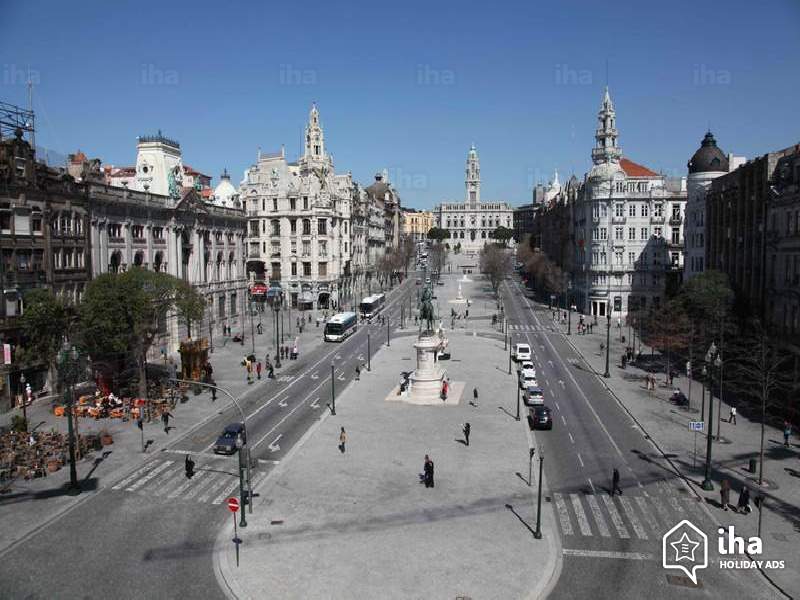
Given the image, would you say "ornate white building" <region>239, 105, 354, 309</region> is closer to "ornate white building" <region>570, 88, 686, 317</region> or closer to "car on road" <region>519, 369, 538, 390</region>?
"ornate white building" <region>570, 88, 686, 317</region>

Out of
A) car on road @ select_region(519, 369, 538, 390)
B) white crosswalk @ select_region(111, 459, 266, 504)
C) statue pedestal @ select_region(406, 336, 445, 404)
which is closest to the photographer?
white crosswalk @ select_region(111, 459, 266, 504)

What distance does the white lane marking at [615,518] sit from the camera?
85.9 ft

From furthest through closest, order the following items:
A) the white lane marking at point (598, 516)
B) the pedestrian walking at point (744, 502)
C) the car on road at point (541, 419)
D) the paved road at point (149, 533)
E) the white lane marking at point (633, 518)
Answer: the car on road at point (541, 419), the pedestrian walking at point (744, 502), the white lane marking at point (598, 516), the white lane marking at point (633, 518), the paved road at point (149, 533)

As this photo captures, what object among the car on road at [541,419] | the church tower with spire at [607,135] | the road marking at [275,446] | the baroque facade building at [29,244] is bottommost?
the road marking at [275,446]

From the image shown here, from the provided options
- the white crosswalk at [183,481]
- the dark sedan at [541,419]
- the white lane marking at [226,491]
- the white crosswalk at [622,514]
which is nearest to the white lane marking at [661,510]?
the white crosswalk at [622,514]

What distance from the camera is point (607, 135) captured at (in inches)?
4473

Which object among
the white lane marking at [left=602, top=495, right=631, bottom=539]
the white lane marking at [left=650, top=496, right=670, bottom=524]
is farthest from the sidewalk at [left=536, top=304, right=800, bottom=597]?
the white lane marking at [left=602, top=495, right=631, bottom=539]

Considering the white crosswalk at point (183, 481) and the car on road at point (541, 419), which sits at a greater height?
the car on road at point (541, 419)

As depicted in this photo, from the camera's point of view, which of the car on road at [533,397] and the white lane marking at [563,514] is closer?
the white lane marking at [563,514]

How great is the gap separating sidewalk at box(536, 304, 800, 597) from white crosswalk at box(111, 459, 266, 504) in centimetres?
2211

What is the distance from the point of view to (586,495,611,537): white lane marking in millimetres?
26308

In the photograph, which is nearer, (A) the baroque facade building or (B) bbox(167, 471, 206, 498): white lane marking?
(B) bbox(167, 471, 206, 498): white lane marking

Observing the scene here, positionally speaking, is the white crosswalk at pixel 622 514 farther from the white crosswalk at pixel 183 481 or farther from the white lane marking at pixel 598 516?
the white crosswalk at pixel 183 481

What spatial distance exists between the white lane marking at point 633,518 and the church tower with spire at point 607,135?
92663 mm
